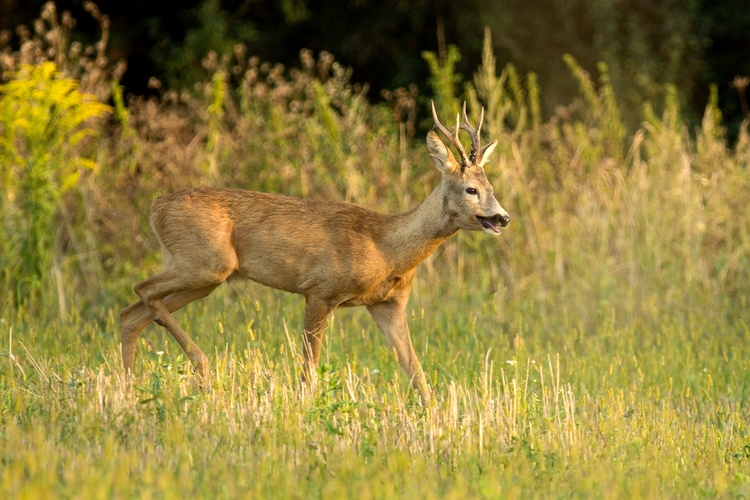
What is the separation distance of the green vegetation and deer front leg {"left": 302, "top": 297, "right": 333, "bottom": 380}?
0.21 metres

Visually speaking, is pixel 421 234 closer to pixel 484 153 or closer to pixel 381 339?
pixel 484 153

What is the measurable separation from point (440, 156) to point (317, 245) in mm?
1010

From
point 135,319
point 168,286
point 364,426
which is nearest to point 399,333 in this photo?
point 168,286

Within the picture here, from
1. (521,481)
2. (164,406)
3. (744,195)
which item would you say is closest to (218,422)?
(164,406)

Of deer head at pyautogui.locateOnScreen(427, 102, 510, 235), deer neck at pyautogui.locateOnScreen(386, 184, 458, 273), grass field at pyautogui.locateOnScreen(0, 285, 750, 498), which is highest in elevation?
deer head at pyautogui.locateOnScreen(427, 102, 510, 235)

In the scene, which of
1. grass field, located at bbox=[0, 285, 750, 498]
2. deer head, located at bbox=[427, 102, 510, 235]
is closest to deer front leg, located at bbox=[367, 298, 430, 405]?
grass field, located at bbox=[0, 285, 750, 498]

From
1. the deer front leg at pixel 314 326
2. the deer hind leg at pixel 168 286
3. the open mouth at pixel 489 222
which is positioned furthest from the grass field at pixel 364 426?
the open mouth at pixel 489 222

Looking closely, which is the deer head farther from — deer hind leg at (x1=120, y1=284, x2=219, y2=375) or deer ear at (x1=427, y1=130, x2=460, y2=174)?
deer hind leg at (x1=120, y1=284, x2=219, y2=375)

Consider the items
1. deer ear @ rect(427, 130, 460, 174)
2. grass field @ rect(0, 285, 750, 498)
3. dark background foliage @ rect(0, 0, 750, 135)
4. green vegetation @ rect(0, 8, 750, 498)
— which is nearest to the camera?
grass field @ rect(0, 285, 750, 498)

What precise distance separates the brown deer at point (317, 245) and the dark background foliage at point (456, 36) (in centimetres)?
891

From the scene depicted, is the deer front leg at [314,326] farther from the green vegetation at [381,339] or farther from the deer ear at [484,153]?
the deer ear at [484,153]

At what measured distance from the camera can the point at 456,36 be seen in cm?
1803

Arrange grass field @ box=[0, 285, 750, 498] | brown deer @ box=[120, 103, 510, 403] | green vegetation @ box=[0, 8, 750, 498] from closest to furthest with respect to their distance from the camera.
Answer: grass field @ box=[0, 285, 750, 498] < green vegetation @ box=[0, 8, 750, 498] < brown deer @ box=[120, 103, 510, 403]

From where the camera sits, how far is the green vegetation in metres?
5.51
